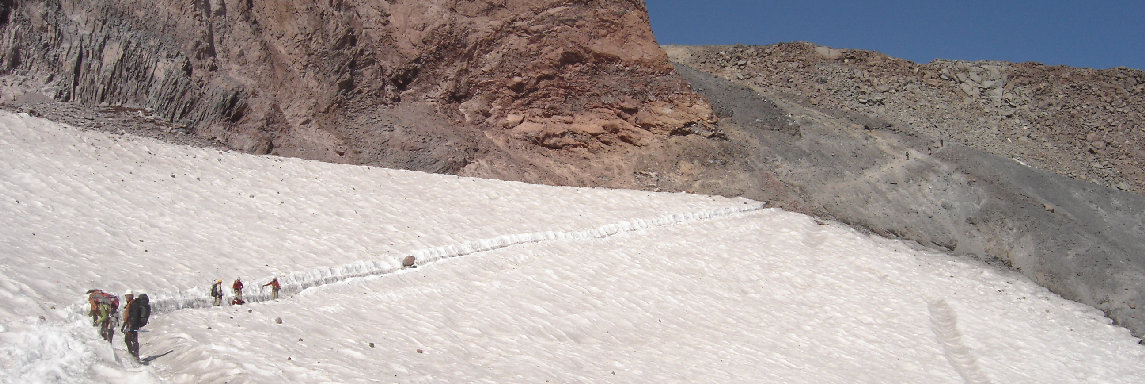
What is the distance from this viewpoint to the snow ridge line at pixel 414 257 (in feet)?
33.3

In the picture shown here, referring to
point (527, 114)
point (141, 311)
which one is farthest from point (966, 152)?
point (141, 311)

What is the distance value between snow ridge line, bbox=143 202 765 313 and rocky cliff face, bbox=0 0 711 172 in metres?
4.43

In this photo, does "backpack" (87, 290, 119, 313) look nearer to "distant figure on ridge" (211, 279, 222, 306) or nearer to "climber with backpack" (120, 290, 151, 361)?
"climber with backpack" (120, 290, 151, 361)

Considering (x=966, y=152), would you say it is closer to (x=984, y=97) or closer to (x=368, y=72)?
(x=984, y=97)

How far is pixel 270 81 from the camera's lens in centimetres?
1964

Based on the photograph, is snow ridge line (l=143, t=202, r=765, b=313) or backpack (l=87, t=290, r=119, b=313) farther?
snow ridge line (l=143, t=202, r=765, b=313)

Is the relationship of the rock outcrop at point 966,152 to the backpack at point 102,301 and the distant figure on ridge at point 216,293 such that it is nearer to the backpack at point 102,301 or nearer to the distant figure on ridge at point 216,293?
the distant figure on ridge at point 216,293

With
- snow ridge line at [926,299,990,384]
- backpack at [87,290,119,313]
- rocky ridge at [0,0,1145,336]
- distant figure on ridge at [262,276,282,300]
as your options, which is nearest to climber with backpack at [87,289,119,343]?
backpack at [87,290,119,313]

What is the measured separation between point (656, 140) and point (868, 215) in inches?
215

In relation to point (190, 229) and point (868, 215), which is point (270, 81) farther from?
point (868, 215)

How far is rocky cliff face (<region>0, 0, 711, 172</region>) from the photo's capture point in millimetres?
17531

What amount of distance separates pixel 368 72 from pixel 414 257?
897cm

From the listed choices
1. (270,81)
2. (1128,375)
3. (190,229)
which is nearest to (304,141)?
(270,81)

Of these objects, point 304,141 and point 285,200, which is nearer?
point 285,200
